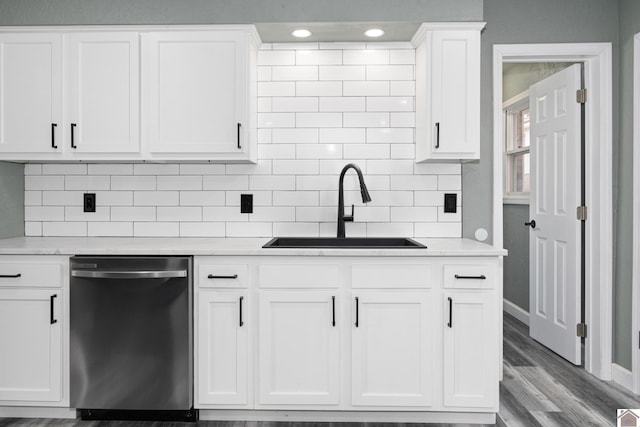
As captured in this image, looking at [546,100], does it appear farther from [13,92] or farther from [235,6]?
[13,92]

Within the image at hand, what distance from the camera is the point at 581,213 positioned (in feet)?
9.31

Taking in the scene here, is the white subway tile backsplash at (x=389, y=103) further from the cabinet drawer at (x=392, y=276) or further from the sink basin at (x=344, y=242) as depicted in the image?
the cabinet drawer at (x=392, y=276)

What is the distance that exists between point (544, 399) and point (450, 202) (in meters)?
1.30

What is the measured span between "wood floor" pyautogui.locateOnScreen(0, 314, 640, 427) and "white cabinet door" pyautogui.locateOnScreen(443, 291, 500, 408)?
0.62 feet

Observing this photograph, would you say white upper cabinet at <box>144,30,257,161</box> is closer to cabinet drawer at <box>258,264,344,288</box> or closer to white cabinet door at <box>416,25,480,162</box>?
cabinet drawer at <box>258,264,344,288</box>

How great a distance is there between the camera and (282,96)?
105 inches

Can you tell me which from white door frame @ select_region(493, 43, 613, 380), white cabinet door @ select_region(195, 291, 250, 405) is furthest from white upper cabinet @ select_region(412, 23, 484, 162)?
white cabinet door @ select_region(195, 291, 250, 405)

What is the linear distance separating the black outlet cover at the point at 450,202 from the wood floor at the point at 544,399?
117cm

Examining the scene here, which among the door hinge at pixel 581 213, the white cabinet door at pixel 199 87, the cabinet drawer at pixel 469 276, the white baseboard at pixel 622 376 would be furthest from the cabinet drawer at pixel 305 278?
the white baseboard at pixel 622 376

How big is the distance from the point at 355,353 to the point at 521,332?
2.33 m

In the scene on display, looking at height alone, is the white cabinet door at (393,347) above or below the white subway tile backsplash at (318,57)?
below

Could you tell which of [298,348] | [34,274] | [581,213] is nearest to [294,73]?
[298,348]

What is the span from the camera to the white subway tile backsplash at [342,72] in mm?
2648

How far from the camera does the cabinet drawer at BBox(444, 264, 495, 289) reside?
2051 mm
